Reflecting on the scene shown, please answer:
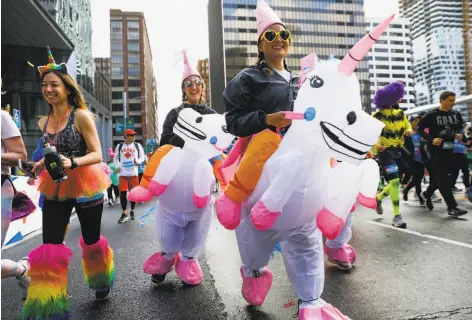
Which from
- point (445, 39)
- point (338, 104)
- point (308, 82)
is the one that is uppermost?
point (445, 39)

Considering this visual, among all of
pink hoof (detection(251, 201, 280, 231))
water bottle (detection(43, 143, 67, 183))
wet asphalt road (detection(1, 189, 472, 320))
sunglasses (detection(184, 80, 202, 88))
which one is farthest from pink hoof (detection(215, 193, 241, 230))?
sunglasses (detection(184, 80, 202, 88))

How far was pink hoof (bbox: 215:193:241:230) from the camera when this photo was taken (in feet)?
7.34

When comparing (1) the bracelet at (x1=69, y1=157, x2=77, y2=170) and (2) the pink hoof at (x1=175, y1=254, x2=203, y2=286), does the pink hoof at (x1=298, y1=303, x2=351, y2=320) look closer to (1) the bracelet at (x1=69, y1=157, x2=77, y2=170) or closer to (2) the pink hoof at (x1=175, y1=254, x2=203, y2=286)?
(2) the pink hoof at (x1=175, y1=254, x2=203, y2=286)

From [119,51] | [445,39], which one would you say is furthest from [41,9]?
[445,39]

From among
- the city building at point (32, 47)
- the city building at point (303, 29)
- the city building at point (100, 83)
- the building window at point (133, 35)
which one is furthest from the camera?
the building window at point (133, 35)

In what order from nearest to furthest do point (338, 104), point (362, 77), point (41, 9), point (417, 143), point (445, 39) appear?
point (338, 104)
point (417, 143)
point (41, 9)
point (362, 77)
point (445, 39)

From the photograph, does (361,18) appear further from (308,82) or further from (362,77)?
(308,82)

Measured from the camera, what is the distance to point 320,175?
2.11m

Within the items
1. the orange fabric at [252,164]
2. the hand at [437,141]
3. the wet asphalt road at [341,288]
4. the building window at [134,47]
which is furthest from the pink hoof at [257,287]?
the building window at [134,47]

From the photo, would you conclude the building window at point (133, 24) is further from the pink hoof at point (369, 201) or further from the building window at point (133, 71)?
the pink hoof at point (369, 201)

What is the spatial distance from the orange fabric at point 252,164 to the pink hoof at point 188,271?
149 centimetres

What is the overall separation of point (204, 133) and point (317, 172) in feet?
4.55

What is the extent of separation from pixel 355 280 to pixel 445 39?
501ft

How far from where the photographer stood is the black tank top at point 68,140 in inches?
111
